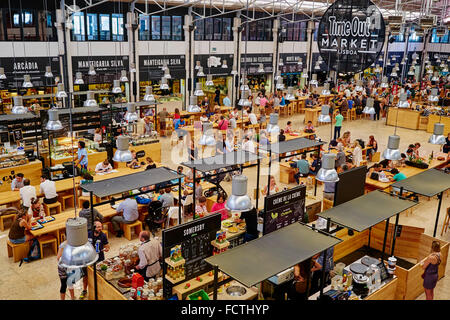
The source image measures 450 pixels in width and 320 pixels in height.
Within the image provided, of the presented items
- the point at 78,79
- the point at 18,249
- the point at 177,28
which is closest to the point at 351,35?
the point at 18,249

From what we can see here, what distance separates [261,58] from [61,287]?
20.8 meters

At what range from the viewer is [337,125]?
56.9 feet

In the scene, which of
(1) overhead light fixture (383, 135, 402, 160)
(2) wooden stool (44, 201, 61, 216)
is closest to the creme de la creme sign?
(1) overhead light fixture (383, 135, 402, 160)

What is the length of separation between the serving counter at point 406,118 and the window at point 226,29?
30.9ft

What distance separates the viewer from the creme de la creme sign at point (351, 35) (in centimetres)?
620

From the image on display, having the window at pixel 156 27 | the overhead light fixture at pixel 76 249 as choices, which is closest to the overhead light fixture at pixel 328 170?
the overhead light fixture at pixel 76 249

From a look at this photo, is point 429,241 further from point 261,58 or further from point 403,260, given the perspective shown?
point 261,58

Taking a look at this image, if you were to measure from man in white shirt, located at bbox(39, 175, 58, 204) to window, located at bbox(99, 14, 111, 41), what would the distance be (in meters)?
10.9

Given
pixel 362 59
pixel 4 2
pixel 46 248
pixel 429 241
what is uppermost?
pixel 4 2

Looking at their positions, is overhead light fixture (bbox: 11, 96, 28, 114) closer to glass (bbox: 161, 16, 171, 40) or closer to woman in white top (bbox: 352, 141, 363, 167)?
woman in white top (bbox: 352, 141, 363, 167)

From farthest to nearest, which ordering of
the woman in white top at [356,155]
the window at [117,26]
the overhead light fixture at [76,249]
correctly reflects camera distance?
the window at [117,26] < the woman in white top at [356,155] < the overhead light fixture at [76,249]

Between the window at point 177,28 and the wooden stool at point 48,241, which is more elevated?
the window at point 177,28

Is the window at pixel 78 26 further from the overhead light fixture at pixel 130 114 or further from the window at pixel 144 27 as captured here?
the overhead light fixture at pixel 130 114

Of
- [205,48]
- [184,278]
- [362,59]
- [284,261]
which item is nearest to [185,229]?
[184,278]
